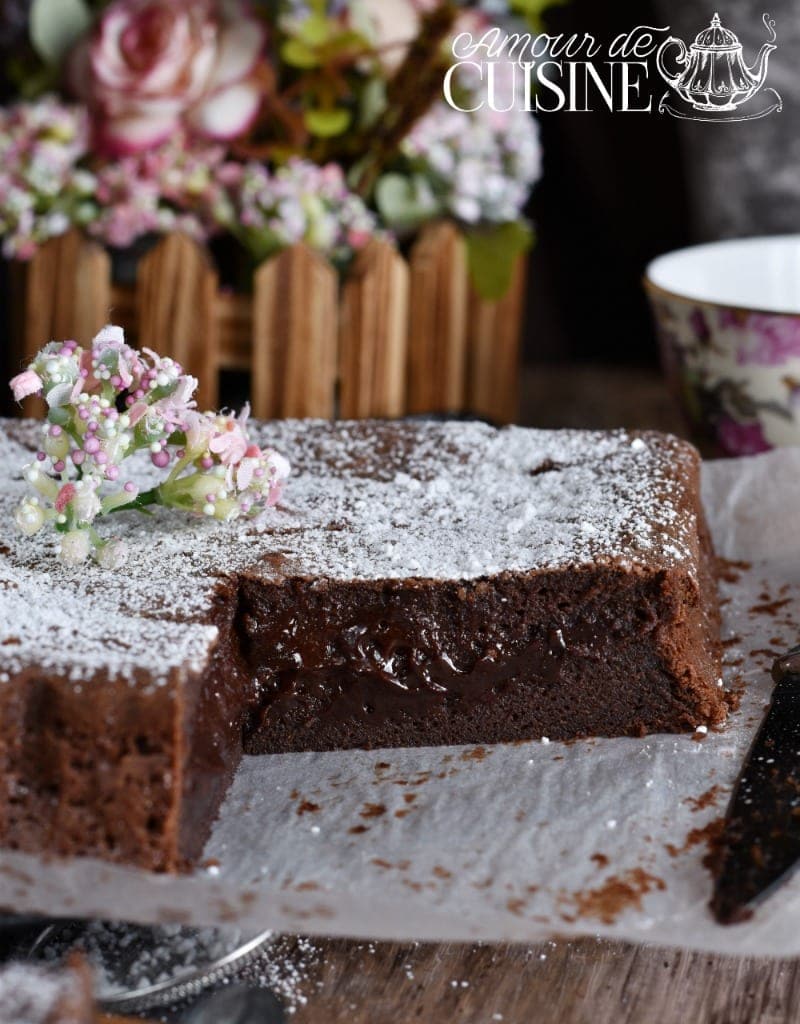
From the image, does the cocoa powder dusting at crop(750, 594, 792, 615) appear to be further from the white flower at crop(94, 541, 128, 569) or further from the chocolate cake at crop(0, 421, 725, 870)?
the white flower at crop(94, 541, 128, 569)

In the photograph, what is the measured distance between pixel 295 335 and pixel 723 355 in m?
0.89

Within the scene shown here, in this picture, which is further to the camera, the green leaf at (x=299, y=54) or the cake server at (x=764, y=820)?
the green leaf at (x=299, y=54)

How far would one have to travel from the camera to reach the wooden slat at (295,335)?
2609 mm

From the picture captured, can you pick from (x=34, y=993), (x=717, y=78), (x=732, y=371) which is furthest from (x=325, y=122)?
(x=34, y=993)

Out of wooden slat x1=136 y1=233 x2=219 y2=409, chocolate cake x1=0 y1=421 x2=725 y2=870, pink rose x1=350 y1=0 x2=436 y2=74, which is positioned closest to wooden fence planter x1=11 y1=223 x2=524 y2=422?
wooden slat x1=136 y1=233 x2=219 y2=409

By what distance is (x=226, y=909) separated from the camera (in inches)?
51.4

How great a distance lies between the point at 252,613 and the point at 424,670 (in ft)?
0.78

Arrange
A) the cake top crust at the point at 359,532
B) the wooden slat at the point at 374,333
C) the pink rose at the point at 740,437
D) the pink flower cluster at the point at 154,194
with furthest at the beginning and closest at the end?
the wooden slat at the point at 374,333 < the pink flower cluster at the point at 154,194 < the pink rose at the point at 740,437 < the cake top crust at the point at 359,532

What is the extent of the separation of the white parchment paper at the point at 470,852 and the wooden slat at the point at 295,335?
1.18m

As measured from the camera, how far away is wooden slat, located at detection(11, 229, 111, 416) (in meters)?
2.68

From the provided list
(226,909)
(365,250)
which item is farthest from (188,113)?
(226,909)

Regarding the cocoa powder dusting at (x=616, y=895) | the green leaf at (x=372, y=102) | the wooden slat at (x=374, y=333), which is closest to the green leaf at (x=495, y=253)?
the wooden slat at (x=374, y=333)

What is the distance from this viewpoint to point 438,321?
282 centimetres

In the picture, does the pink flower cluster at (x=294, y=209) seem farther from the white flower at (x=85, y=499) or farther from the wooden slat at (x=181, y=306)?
the white flower at (x=85, y=499)
